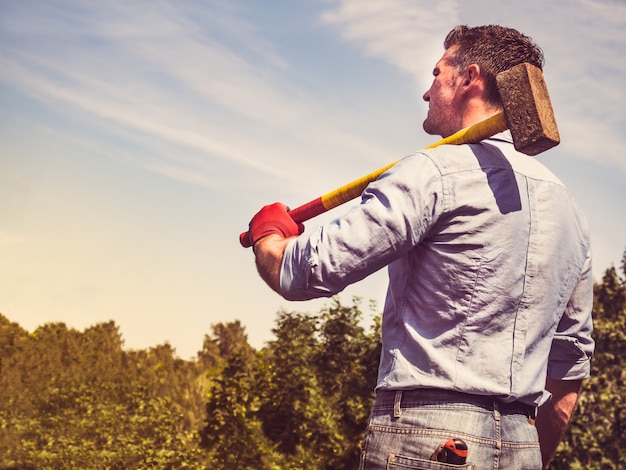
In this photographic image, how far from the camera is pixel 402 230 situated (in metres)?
2.87

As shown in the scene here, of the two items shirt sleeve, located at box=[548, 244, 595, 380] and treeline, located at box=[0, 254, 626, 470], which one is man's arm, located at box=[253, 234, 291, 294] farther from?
treeline, located at box=[0, 254, 626, 470]

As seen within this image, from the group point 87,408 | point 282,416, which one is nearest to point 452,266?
point 282,416

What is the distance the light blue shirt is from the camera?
9.46ft

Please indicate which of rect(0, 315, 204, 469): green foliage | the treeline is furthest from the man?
rect(0, 315, 204, 469): green foliage

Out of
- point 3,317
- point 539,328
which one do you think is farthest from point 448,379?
point 3,317

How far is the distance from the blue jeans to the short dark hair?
4.11 ft

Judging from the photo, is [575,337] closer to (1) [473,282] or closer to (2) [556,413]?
(2) [556,413]

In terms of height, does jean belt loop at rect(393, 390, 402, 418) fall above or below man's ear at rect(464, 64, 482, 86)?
below

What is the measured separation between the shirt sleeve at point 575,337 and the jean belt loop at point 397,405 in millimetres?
1005

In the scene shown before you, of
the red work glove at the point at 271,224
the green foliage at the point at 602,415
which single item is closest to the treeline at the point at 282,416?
the green foliage at the point at 602,415

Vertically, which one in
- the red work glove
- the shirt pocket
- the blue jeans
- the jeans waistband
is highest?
the red work glove

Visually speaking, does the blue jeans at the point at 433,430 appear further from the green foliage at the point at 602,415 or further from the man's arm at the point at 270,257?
the green foliage at the point at 602,415

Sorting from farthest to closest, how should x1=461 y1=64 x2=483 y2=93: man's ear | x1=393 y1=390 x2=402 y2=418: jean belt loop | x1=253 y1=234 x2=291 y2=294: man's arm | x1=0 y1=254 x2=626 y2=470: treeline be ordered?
x1=0 y1=254 x2=626 y2=470: treeline, x1=461 y1=64 x2=483 y2=93: man's ear, x1=253 y1=234 x2=291 y2=294: man's arm, x1=393 y1=390 x2=402 y2=418: jean belt loop

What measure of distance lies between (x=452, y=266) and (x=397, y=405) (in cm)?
54
